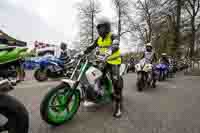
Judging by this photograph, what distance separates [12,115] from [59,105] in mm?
994

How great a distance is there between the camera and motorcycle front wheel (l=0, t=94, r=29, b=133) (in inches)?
64.6

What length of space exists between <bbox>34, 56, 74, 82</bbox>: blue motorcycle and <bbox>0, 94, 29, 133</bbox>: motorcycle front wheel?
568 centimetres

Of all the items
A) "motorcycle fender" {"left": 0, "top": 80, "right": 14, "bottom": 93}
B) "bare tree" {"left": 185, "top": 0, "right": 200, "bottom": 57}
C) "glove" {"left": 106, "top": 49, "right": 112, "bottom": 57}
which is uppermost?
"bare tree" {"left": 185, "top": 0, "right": 200, "bottom": 57}

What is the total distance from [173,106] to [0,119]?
11.2 ft

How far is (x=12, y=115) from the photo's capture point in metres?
1.67

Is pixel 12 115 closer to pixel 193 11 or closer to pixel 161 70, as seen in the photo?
pixel 161 70

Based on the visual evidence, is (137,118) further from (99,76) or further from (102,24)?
(102,24)

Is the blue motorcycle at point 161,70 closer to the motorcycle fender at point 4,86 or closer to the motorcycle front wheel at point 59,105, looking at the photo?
the motorcycle front wheel at point 59,105

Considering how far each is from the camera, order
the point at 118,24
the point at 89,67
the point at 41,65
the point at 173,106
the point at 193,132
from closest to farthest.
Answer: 1. the point at 193,132
2. the point at 89,67
3. the point at 173,106
4. the point at 41,65
5. the point at 118,24

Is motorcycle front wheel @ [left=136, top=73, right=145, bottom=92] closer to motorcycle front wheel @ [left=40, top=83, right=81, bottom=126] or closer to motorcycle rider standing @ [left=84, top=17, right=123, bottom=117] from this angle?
motorcycle rider standing @ [left=84, top=17, right=123, bottom=117]

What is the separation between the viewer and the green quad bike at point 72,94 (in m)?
2.50

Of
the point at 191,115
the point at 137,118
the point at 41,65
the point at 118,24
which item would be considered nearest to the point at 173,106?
the point at 191,115

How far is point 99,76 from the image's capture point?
3090 millimetres

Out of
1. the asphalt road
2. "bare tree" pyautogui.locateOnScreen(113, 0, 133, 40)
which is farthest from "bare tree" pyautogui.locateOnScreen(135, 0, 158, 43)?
the asphalt road
